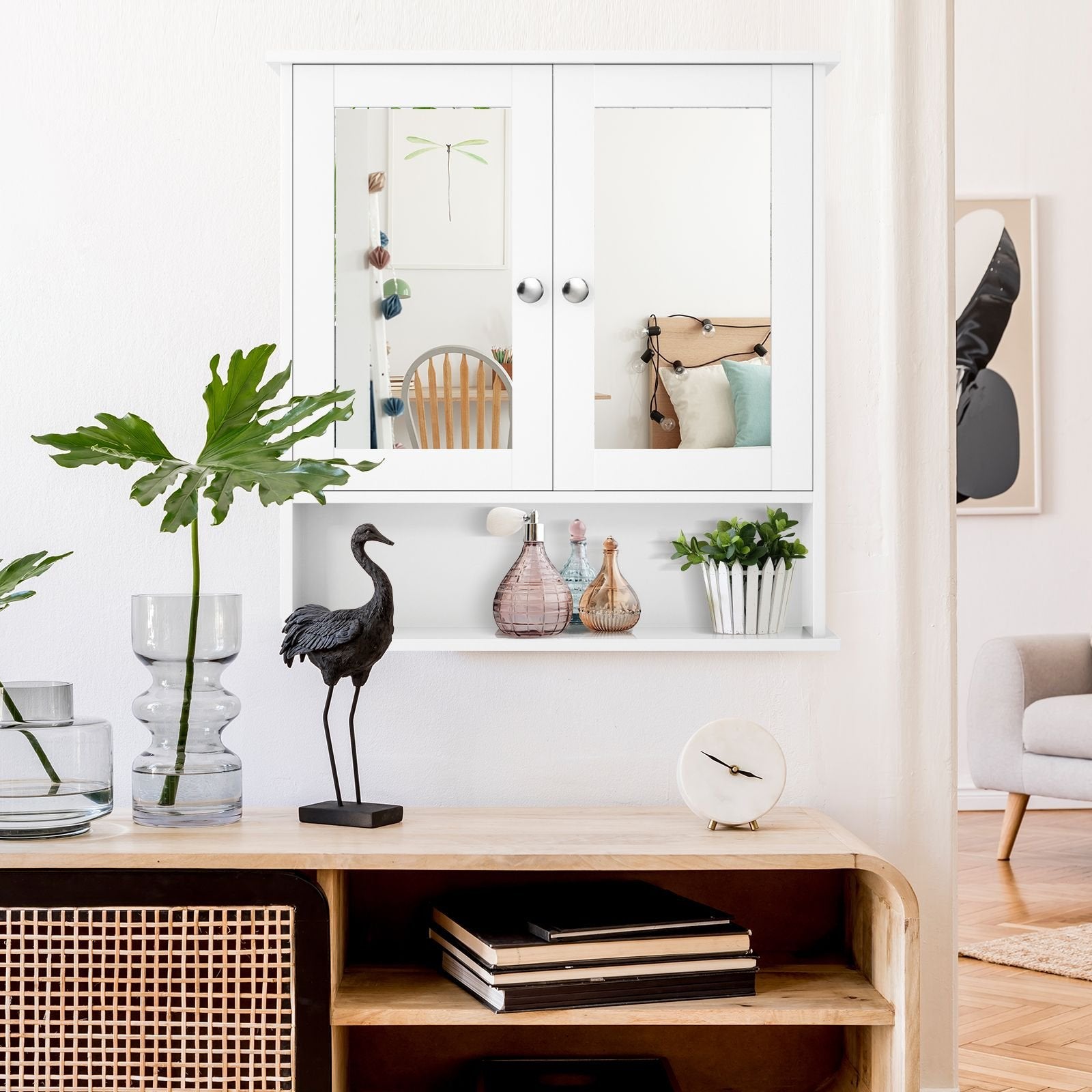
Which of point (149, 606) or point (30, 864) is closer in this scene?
point (30, 864)

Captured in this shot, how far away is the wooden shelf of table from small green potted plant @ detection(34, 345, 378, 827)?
35 cm

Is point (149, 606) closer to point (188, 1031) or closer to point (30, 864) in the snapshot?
point (30, 864)

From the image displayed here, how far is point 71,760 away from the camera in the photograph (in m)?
1.84

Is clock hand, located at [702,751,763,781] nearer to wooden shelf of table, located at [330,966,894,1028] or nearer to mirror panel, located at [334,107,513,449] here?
wooden shelf of table, located at [330,966,894,1028]

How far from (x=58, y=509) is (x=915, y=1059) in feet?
5.12

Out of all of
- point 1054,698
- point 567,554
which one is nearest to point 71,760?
point 567,554

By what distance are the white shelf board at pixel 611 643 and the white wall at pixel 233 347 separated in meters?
0.10

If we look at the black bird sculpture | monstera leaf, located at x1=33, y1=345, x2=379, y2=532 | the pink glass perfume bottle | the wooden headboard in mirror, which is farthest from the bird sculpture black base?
the wooden headboard in mirror

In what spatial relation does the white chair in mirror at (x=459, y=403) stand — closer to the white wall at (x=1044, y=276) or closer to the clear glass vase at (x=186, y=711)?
the clear glass vase at (x=186, y=711)

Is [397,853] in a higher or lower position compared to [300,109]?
lower

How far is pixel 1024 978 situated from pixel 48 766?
7.40 feet

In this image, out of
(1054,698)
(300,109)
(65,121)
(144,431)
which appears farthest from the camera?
(1054,698)

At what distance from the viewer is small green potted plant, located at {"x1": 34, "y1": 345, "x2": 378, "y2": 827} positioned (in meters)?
1.78

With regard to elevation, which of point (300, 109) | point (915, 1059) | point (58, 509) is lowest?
point (915, 1059)
